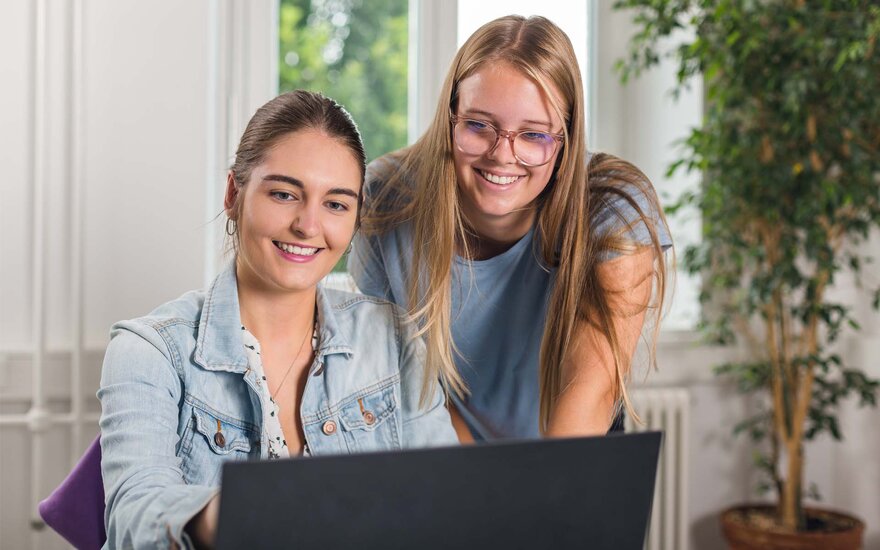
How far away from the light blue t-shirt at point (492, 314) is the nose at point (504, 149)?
0.70 feet

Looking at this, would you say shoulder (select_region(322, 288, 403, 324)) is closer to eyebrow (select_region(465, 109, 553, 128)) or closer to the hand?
eyebrow (select_region(465, 109, 553, 128))

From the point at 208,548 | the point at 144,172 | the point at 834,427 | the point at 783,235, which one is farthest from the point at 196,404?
the point at 834,427

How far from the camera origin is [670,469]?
2.77m

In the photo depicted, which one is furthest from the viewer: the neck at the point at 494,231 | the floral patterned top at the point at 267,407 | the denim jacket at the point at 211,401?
the neck at the point at 494,231

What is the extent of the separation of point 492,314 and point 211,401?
57cm

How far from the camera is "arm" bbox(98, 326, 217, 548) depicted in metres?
0.83

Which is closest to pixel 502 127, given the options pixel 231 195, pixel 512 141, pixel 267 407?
pixel 512 141

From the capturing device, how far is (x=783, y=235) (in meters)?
2.49

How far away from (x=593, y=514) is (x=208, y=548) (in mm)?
327

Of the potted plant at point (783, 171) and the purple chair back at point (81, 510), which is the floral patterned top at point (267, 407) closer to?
the purple chair back at point (81, 510)

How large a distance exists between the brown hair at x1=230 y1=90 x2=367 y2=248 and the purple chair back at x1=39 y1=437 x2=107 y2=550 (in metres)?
0.40

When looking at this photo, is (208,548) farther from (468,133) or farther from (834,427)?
(834,427)

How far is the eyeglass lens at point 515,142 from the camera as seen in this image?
1.34 m

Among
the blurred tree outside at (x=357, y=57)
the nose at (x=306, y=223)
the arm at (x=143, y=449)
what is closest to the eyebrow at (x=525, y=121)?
the nose at (x=306, y=223)
